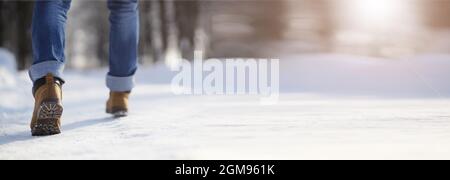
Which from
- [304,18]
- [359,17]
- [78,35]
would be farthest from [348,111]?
[78,35]

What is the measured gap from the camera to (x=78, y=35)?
3991 centimetres

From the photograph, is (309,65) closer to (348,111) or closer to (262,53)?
(348,111)

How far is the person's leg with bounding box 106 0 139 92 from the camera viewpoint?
2.92 metres

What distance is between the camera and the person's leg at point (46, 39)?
2367mm

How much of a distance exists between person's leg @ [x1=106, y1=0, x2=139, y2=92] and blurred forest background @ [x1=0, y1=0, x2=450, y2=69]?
1165 cm

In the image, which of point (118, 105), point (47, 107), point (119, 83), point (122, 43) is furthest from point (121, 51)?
point (47, 107)

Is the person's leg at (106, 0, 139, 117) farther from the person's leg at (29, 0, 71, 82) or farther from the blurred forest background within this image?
the blurred forest background

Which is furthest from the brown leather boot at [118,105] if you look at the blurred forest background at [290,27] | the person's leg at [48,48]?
the blurred forest background at [290,27]

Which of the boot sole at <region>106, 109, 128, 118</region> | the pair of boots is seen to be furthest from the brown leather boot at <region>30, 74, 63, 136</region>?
the boot sole at <region>106, 109, 128, 118</region>

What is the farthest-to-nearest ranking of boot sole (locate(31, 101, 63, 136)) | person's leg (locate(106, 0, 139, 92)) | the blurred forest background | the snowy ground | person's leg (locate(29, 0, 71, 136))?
the blurred forest background < person's leg (locate(106, 0, 139, 92)) < person's leg (locate(29, 0, 71, 136)) < boot sole (locate(31, 101, 63, 136)) < the snowy ground

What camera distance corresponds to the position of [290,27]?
16703mm

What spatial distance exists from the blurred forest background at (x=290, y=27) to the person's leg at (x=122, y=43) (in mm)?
11649
